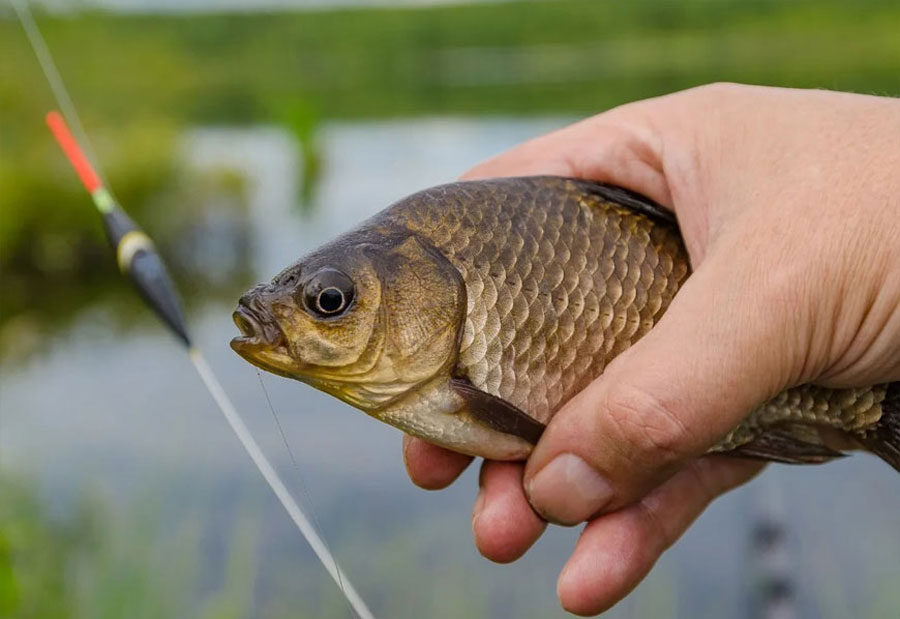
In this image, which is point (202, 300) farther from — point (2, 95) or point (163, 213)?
point (2, 95)

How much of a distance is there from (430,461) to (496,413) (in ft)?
1.63

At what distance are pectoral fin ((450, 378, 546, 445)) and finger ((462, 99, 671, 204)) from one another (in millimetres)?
767

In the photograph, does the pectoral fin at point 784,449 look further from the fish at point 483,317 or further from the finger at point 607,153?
the finger at point 607,153

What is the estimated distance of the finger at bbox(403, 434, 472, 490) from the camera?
2.67m

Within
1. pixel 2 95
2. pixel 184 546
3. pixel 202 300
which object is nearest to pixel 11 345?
pixel 202 300

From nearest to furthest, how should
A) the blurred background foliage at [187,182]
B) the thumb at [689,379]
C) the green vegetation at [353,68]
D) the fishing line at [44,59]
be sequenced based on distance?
the thumb at [689,379] < the fishing line at [44,59] < the blurred background foliage at [187,182] < the green vegetation at [353,68]

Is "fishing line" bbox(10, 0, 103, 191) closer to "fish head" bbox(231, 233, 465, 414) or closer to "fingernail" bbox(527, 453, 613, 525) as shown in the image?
"fish head" bbox(231, 233, 465, 414)

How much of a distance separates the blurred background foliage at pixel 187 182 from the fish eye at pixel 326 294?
1.68 meters

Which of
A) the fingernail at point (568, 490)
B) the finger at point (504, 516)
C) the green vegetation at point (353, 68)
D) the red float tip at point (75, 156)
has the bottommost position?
the green vegetation at point (353, 68)

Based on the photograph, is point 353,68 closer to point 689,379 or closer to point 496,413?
point 496,413

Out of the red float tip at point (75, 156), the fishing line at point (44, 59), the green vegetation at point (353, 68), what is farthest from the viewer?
the green vegetation at point (353, 68)

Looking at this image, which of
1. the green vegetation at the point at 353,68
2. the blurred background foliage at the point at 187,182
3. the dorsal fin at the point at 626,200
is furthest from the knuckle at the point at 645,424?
the green vegetation at the point at 353,68

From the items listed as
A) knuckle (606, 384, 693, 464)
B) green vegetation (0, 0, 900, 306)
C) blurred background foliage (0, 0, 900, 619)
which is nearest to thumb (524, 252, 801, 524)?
knuckle (606, 384, 693, 464)

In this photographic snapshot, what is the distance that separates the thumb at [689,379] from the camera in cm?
202
